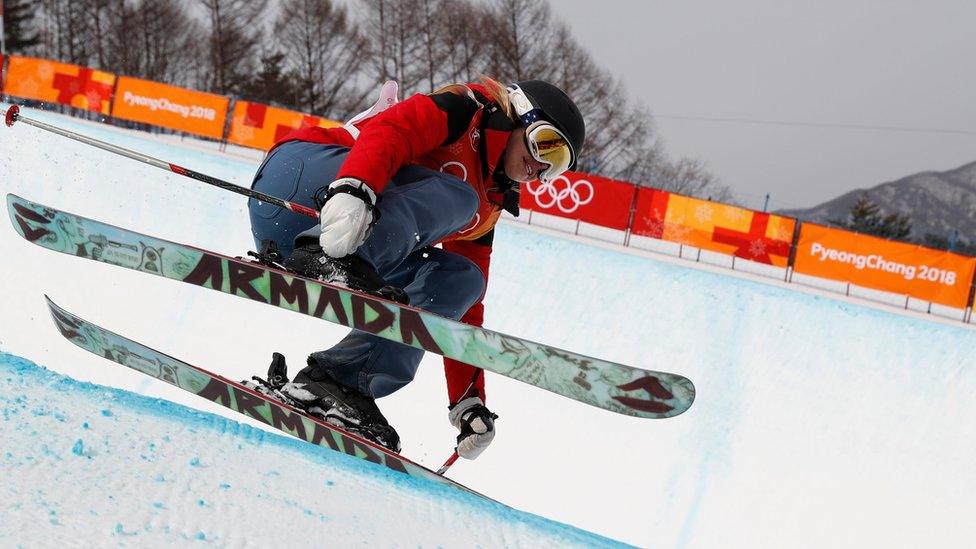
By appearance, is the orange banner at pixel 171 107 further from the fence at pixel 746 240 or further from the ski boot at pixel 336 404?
the ski boot at pixel 336 404

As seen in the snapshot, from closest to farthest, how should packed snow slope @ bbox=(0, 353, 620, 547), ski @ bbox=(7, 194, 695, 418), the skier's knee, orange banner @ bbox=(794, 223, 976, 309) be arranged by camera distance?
packed snow slope @ bbox=(0, 353, 620, 547), ski @ bbox=(7, 194, 695, 418), the skier's knee, orange banner @ bbox=(794, 223, 976, 309)

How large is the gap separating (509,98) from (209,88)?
3436 cm

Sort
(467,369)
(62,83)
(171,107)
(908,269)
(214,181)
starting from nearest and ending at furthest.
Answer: (214,181), (467,369), (908,269), (171,107), (62,83)

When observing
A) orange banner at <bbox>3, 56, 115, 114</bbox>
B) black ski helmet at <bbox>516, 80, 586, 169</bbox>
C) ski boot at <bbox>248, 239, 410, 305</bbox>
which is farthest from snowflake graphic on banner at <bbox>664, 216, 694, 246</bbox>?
orange banner at <bbox>3, 56, 115, 114</bbox>

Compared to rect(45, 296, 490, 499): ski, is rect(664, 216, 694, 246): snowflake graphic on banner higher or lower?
higher

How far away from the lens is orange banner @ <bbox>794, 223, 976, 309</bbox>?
12203mm

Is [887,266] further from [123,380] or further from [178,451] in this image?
[178,451]

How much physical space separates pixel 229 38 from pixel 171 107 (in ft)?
57.1

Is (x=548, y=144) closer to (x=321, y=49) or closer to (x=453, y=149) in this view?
(x=453, y=149)

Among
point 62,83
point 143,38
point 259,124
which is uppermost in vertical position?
point 143,38

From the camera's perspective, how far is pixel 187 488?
1.54 meters

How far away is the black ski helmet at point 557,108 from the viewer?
2.23 m

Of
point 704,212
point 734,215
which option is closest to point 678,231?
point 704,212

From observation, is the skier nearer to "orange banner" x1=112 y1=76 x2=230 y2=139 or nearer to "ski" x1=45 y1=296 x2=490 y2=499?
"ski" x1=45 y1=296 x2=490 y2=499
